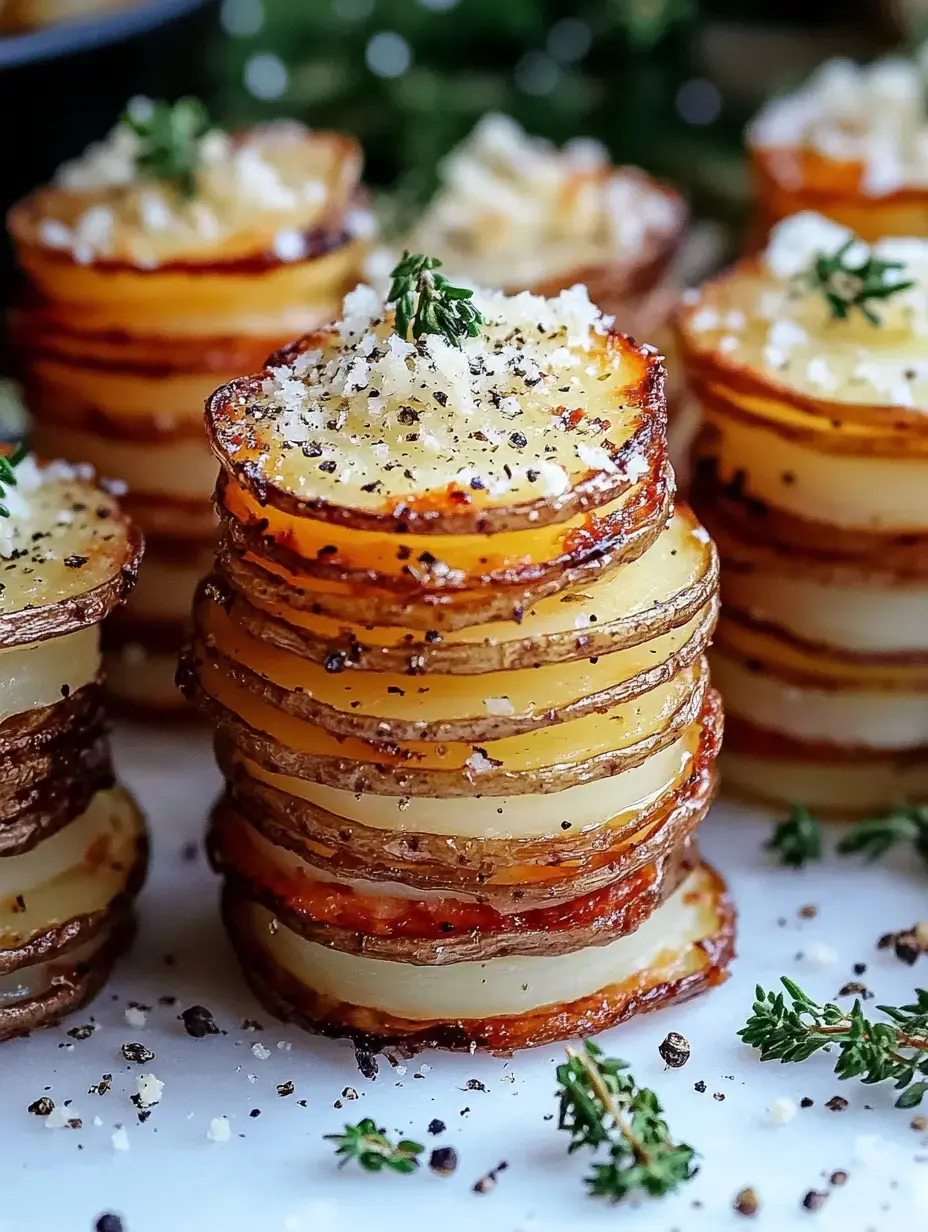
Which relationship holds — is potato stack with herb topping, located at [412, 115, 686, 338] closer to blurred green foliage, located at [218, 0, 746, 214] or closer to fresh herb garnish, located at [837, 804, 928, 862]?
blurred green foliage, located at [218, 0, 746, 214]

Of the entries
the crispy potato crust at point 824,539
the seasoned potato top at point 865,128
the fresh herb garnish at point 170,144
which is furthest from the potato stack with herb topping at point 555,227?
the crispy potato crust at point 824,539

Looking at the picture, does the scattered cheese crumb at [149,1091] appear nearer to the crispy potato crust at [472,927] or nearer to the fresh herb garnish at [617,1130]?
the crispy potato crust at [472,927]

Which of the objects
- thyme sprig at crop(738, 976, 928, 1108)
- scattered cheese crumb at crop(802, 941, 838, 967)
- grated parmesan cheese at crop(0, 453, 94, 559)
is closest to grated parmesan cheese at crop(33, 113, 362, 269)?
grated parmesan cheese at crop(0, 453, 94, 559)

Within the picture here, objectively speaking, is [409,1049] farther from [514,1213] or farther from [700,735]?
[700,735]

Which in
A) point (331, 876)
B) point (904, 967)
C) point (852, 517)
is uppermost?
point (852, 517)

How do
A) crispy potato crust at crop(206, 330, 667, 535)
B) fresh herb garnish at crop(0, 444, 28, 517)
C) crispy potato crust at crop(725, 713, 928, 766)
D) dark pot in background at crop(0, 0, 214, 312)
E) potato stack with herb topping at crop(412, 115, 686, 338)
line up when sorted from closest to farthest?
crispy potato crust at crop(206, 330, 667, 535) < fresh herb garnish at crop(0, 444, 28, 517) < crispy potato crust at crop(725, 713, 928, 766) < potato stack with herb topping at crop(412, 115, 686, 338) < dark pot in background at crop(0, 0, 214, 312)

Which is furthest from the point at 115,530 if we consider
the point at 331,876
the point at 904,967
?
the point at 904,967

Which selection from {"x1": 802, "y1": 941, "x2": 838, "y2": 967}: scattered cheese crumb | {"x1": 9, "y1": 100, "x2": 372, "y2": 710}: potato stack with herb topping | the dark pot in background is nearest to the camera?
{"x1": 802, "y1": 941, "x2": 838, "y2": 967}: scattered cheese crumb
